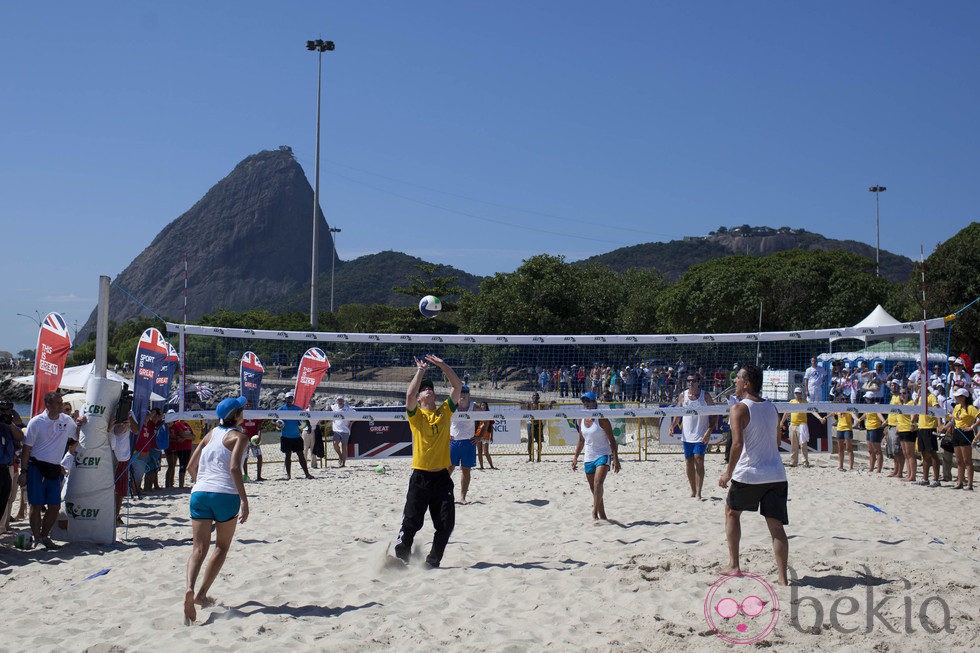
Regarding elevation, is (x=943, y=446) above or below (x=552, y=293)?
below

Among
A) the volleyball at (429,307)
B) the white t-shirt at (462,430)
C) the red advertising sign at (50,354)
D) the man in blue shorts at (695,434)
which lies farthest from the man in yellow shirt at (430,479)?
the red advertising sign at (50,354)

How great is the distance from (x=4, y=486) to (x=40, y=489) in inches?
14.1

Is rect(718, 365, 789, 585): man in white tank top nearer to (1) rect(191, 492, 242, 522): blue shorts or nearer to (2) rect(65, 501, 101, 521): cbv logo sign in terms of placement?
(1) rect(191, 492, 242, 522): blue shorts

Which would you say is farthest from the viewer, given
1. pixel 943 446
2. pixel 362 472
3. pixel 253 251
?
pixel 253 251

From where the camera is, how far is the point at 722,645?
413 cm

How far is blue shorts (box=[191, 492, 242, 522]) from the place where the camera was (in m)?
4.73

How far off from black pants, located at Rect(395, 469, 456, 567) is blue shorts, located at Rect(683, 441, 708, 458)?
420 cm

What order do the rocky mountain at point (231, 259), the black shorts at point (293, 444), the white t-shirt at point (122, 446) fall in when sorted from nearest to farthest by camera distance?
the white t-shirt at point (122, 446) → the black shorts at point (293, 444) → the rocky mountain at point (231, 259)

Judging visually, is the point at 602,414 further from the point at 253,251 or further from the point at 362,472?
the point at 253,251

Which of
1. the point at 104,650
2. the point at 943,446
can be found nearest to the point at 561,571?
the point at 104,650

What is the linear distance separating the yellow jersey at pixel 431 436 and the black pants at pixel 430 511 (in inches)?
3.2

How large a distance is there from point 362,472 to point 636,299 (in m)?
30.4

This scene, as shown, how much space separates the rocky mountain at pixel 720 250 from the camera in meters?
119

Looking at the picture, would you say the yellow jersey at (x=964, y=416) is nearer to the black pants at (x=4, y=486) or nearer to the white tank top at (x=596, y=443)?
the white tank top at (x=596, y=443)
